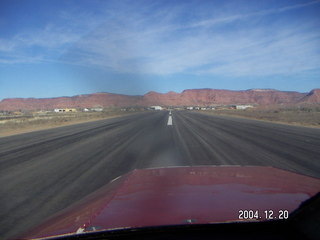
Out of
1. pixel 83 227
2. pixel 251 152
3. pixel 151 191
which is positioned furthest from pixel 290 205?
pixel 251 152

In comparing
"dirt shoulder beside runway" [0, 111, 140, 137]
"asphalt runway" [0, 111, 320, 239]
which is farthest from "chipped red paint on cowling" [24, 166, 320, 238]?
"dirt shoulder beside runway" [0, 111, 140, 137]

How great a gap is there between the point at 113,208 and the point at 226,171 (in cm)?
219

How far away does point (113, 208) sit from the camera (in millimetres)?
2715

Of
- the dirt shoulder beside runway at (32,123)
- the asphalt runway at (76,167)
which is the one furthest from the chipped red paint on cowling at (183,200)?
the dirt shoulder beside runway at (32,123)

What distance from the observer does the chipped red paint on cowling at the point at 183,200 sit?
238 centimetres

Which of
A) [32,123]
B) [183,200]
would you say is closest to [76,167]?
[183,200]

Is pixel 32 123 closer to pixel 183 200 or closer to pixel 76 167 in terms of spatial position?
pixel 76 167

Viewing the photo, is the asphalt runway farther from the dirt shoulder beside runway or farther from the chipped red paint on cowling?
the dirt shoulder beside runway

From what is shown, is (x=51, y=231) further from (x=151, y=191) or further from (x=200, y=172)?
(x=200, y=172)

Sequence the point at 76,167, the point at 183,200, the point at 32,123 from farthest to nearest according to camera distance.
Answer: the point at 32,123 → the point at 76,167 → the point at 183,200

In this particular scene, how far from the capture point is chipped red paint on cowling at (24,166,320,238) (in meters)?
2.38

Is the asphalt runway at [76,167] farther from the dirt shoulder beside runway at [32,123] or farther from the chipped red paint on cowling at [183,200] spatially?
the dirt shoulder beside runway at [32,123]

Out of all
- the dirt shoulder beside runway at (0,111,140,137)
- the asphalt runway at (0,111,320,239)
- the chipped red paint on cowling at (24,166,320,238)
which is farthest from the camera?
the dirt shoulder beside runway at (0,111,140,137)

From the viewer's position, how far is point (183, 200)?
285 cm
